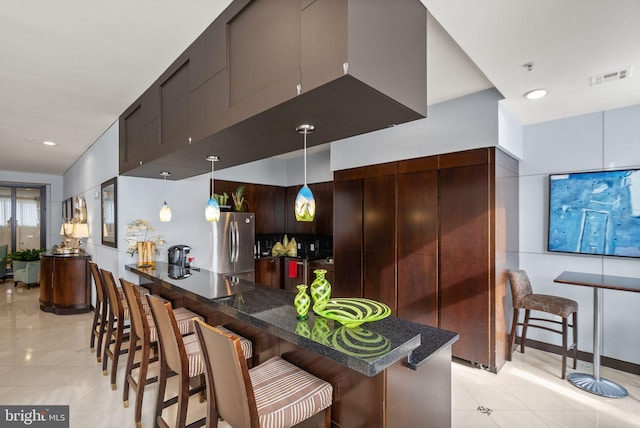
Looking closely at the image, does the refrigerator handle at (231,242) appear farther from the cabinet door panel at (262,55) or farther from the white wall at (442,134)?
the cabinet door panel at (262,55)

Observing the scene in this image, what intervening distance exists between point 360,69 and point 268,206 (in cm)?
502

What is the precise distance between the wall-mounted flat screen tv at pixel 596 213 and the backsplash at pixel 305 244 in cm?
335

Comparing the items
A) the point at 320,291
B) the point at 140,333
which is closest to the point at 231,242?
the point at 140,333

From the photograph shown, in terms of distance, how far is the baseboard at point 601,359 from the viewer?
3096mm

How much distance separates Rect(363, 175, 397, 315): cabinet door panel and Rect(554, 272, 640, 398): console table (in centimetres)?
159

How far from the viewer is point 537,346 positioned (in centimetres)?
365

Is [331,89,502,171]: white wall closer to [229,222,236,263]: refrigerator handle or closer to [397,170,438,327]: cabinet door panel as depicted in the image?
[397,170,438,327]: cabinet door panel

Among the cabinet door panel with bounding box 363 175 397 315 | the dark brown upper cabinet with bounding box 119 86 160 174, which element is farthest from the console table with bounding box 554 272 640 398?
the dark brown upper cabinet with bounding box 119 86 160 174

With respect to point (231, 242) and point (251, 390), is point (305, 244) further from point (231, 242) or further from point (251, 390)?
point (251, 390)

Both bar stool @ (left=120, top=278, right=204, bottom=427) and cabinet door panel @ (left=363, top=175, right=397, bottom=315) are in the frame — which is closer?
bar stool @ (left=120, top=278, right=204, bottom=427)

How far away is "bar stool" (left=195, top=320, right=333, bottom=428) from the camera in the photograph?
1272mm

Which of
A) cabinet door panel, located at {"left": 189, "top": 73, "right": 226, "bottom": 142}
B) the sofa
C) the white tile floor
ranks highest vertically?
cabinet door panel, located at {"left": 189, "top": 73, "right": 226, "bottom": 142}

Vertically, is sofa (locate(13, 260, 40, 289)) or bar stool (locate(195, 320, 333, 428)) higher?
bar stool (locate(195, 320, 333, 428))

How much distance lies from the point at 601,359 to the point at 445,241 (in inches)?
79.4
